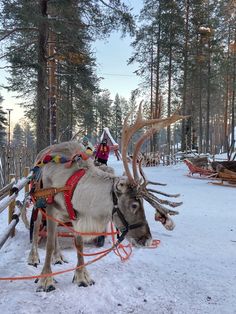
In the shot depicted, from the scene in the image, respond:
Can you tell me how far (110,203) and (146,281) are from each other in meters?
1.25

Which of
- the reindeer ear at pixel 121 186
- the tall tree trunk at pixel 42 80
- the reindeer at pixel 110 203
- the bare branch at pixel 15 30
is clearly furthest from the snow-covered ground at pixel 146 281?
the bare branch at pixel 15 30

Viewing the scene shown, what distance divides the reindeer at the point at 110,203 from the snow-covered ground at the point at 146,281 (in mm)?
247

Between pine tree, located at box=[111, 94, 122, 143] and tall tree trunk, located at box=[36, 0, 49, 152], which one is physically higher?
pine tree, located at box=[111, 94, 122, 143]

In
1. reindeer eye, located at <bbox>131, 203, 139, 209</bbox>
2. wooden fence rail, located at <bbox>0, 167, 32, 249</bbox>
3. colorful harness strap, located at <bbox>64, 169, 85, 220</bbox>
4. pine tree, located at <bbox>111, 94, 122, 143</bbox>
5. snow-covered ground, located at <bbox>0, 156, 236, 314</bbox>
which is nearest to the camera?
reindeer eye, located at <bbox>131, 203, 139, 209</bbox>

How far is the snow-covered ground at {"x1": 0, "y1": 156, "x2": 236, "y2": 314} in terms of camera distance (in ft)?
11.0

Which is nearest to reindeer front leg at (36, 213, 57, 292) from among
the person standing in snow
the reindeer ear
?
the person standing in snow

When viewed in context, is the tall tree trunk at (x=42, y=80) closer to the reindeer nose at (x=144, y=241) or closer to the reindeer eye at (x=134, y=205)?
the reindeer eye at (x=134, y=205)

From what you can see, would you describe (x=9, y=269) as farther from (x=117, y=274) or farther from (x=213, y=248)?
(x=213, y=248)

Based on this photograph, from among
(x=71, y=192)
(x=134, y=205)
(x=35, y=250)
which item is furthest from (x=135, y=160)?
(x=35, y=250)

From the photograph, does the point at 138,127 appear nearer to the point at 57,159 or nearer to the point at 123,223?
the point at 123,223

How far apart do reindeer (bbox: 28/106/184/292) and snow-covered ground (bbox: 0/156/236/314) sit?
0.25m

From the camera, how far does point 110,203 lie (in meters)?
3.29

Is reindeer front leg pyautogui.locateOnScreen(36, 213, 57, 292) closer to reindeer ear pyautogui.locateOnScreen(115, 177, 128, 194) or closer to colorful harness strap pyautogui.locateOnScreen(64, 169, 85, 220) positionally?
colorful harness strap pyautogui.locateOnScreen(64, 169, 85, 220)

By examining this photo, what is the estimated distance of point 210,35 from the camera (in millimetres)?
25531
